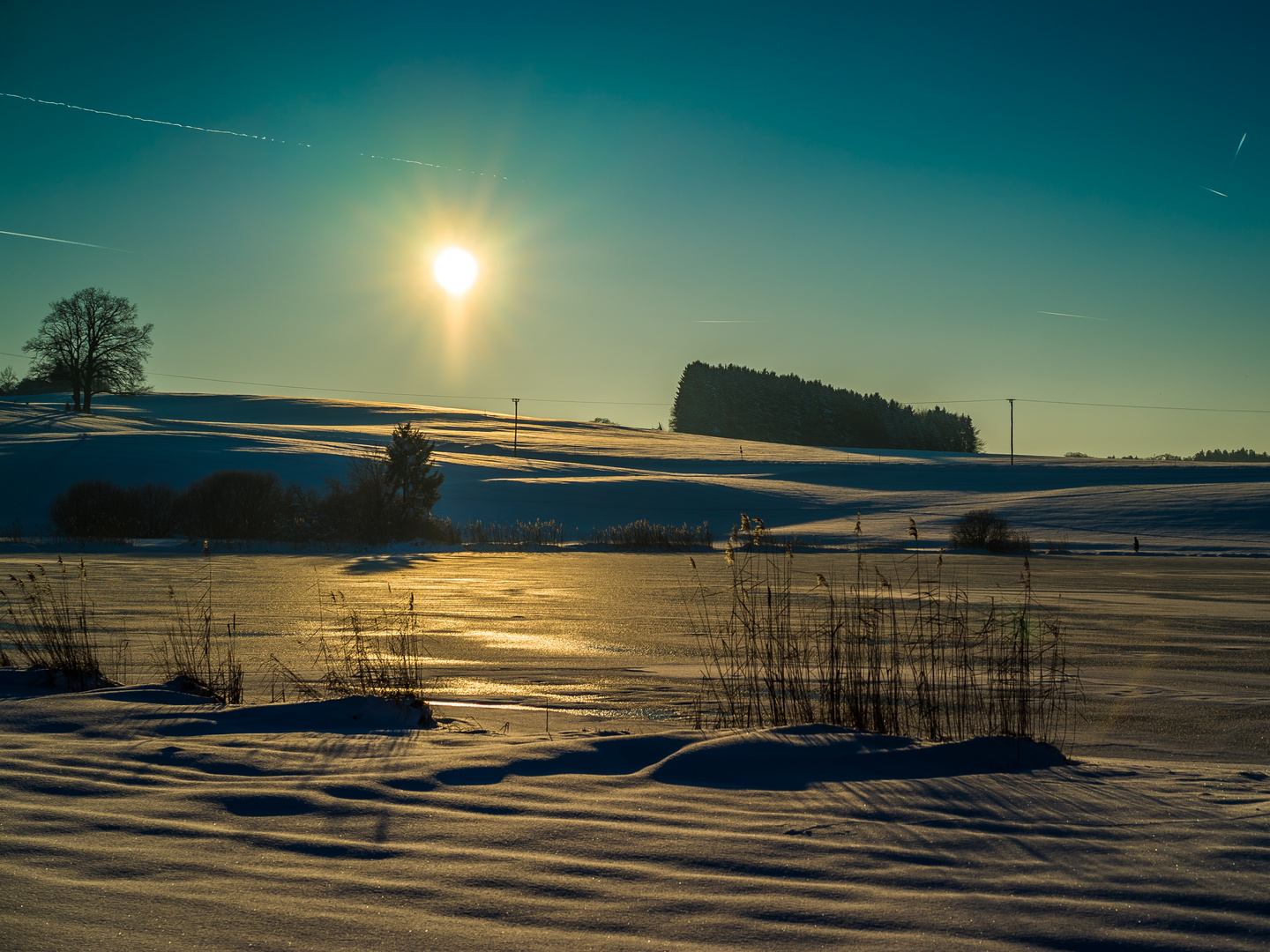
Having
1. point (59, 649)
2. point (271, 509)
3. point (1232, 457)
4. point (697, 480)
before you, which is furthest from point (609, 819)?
point (1232, 457)

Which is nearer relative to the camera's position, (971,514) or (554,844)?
(554,844)

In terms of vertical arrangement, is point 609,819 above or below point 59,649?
below

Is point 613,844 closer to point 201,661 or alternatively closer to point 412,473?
point 201,661

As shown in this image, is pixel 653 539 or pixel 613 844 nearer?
pixel 613 844

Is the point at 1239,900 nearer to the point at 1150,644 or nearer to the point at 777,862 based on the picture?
the point at 777,862

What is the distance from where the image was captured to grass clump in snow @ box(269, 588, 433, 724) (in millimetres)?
5918

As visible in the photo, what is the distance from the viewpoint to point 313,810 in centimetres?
329

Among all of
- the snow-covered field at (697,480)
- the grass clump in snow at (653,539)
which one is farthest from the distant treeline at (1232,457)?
the grass clump in snow at (653,539)

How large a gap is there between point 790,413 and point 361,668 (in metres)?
87.1

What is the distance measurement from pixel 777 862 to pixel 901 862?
16.5 inches

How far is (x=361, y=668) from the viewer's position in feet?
19.6

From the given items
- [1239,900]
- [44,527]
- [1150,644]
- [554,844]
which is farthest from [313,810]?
[44,527]

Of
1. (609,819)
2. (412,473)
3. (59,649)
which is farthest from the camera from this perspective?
(412,473)

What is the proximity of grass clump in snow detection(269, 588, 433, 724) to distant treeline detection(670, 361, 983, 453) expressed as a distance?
80.8 meters
